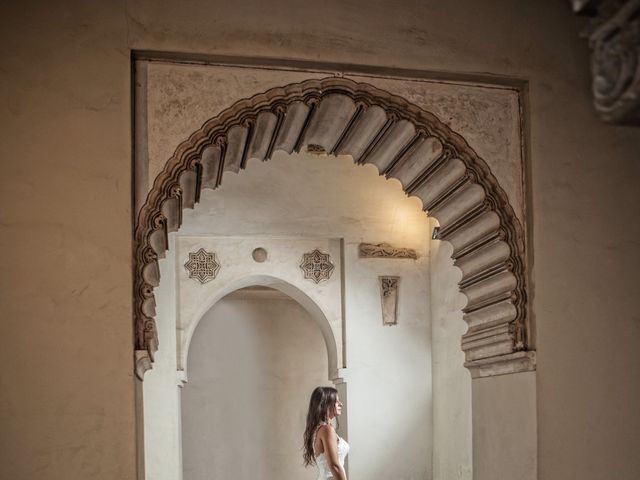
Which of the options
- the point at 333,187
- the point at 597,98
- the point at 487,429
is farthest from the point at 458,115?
the point at 333,187

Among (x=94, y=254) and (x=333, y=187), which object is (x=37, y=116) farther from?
(x=333, y=187)

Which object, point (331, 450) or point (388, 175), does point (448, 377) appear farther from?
point (388, 175)

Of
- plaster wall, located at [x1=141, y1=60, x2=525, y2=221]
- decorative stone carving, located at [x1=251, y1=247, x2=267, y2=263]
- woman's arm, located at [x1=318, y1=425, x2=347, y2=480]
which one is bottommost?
woman's arm, located at [x1=318, y1=425, x2=347, y2=480]

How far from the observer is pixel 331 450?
6840mm

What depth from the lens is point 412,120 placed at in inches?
174

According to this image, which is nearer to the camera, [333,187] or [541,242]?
[541,242]

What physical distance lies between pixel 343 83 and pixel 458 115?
0.63m

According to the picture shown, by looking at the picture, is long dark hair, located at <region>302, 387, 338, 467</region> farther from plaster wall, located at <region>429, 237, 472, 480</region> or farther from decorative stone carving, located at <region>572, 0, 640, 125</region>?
decorative stone carving, located at <region>572, 0, 640, 125</region>

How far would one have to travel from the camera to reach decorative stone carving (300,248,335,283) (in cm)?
809

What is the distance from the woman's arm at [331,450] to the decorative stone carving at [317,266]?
5.33 ft

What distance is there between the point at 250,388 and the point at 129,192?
7.30m

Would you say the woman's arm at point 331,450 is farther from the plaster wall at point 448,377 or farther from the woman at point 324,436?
the plaster wall at point 448,377

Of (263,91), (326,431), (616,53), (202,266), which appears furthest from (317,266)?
(616,53)

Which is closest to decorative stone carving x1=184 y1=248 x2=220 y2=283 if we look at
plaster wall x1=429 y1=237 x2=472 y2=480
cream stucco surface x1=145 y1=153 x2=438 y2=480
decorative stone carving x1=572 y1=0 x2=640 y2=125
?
cream stucco surface x1=145 y1=153 x2=438 y2=480
